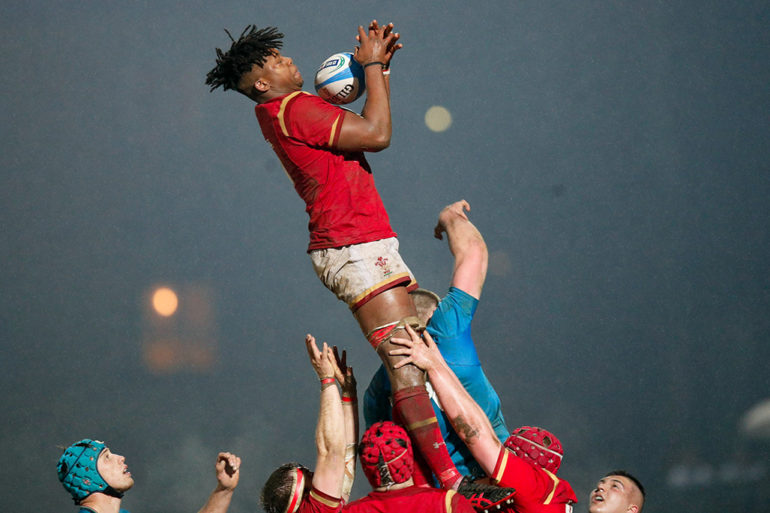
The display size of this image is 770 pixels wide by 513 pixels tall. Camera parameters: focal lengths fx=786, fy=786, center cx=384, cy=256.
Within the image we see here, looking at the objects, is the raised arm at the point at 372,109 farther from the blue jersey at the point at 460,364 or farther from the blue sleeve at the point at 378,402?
the blue sleeve at the point at 378,402

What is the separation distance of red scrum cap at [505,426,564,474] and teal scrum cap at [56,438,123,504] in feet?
5.90

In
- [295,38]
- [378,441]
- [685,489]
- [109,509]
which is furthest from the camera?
[295,38]

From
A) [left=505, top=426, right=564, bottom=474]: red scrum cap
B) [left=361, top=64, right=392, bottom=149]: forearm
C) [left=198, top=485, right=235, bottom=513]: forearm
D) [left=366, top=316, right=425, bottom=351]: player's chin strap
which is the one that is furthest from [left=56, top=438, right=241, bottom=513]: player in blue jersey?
[left=361, top=64, right=392, bottom=149]: forearm

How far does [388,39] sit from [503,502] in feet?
7.02

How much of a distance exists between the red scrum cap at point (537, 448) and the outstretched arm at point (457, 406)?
0.21 m

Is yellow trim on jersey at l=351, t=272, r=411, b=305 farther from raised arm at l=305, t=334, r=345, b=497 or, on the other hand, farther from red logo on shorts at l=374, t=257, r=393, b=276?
raised arm at l=305, t=334, r=345, b=497

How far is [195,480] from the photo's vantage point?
1204 centimetres

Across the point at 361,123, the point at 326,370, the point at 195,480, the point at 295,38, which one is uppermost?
the point at 295,38

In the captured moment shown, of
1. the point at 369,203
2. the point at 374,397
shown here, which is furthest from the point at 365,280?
the point at 374,397

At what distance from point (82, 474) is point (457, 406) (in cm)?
164

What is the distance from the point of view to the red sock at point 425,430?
11.0ft

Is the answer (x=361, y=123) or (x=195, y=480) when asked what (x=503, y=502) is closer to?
(x=361, y=123)

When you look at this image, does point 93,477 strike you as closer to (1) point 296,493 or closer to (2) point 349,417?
(1) point 296,493

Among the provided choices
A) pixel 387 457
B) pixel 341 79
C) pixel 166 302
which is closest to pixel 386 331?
pixel 387 457
